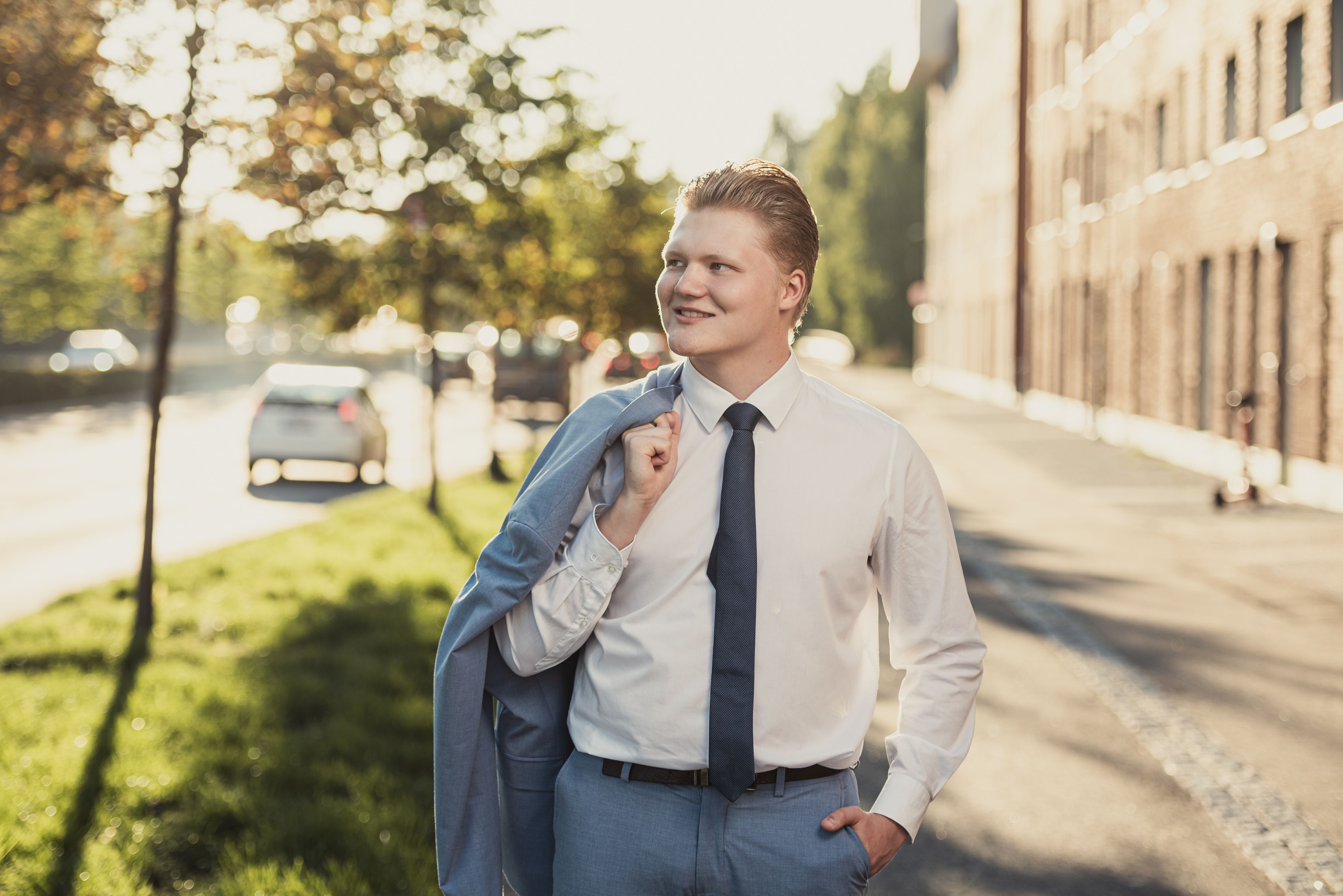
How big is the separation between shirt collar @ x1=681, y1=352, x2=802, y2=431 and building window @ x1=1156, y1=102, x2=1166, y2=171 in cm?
2490

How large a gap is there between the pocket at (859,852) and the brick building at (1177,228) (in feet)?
48.2

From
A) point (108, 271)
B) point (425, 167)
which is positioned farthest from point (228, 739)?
point (108, 271)

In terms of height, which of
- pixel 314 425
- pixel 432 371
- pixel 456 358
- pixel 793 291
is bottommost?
pixel 456 358

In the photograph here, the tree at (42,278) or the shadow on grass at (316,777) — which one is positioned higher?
the tree at (42,278)

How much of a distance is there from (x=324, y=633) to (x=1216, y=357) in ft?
56.5

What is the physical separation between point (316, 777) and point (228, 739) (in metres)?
0.75

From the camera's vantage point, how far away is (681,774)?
90.7 inches

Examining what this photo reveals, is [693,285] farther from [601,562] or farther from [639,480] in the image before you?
[601,562]

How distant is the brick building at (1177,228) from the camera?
1695 cm

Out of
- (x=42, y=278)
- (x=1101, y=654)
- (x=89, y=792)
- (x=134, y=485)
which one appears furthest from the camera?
(x=42, y=278)

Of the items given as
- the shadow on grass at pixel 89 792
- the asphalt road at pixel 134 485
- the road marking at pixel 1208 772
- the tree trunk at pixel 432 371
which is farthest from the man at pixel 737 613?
the tree trunk at pixel 432 371

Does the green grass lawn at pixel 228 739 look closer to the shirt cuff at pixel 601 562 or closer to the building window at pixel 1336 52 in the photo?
the shirt cuff at pixel 601 562

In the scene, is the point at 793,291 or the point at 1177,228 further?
the point at 1177,228

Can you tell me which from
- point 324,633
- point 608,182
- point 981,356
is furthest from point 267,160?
point 981,356
